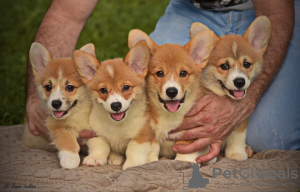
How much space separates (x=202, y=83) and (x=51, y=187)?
1287 millimetres

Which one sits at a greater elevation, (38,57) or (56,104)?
(38,57)

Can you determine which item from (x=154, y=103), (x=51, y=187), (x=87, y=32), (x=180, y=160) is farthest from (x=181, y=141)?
(x=87, y=32)

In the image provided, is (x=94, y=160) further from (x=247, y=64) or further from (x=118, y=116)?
(x=247, y=64)

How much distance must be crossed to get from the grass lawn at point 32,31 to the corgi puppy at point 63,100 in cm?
160

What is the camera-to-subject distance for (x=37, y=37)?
3246 mm

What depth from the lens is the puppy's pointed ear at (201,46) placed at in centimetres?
250

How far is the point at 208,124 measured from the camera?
259 centimetres

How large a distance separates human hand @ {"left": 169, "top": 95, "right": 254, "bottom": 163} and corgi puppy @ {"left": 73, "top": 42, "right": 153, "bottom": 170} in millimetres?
267

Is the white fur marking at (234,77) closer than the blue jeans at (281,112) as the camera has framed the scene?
Yes

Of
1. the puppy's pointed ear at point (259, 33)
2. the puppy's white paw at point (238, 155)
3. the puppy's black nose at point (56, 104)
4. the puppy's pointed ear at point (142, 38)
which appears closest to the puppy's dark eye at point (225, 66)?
the puppy's pointed ear at point (259, 33)

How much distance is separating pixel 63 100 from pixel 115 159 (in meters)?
0.61

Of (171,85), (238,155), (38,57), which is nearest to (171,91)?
(171,85)

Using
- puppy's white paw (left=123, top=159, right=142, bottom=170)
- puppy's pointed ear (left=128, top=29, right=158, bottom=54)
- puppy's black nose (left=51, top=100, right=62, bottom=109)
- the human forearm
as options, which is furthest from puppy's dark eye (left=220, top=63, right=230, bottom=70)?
puppy's black nose (left=51, top=100, right=62, bottom=109)

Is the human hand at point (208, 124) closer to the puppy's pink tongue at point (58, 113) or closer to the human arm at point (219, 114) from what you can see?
the human arm at point (219, 114)
